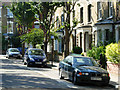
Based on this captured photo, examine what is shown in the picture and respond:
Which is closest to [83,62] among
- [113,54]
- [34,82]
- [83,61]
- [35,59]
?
[83,61]

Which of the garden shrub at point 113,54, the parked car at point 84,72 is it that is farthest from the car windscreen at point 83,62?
the garden shrub at point 113,54

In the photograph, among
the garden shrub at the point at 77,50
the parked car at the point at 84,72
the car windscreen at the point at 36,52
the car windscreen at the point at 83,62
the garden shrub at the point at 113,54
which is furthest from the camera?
the garden shrub at the point at 77,50

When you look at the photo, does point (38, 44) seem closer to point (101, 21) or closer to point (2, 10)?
point (101, 21)

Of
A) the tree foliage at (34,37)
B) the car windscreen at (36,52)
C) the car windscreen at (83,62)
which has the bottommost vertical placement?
the car windscreen at (83,62)

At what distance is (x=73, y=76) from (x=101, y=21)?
581 inches

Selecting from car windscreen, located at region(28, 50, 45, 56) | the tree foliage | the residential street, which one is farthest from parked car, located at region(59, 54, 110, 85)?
the tree foliage

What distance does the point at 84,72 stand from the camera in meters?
13.0

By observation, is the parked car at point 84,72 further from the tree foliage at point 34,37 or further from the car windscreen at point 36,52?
the tree foliage at point 34,37

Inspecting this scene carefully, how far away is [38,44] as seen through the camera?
42.0 meters

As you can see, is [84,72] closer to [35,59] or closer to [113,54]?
[113,54]

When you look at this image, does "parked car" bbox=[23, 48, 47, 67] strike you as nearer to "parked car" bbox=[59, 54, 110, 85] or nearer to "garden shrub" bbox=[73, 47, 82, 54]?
"garden shrub" bbox=[73, 47, 82, 54]

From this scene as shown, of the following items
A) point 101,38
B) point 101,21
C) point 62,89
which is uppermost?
point 101,21

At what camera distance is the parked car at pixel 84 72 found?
1292 cm

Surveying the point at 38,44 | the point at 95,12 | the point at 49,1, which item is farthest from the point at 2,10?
the point at 95,12
